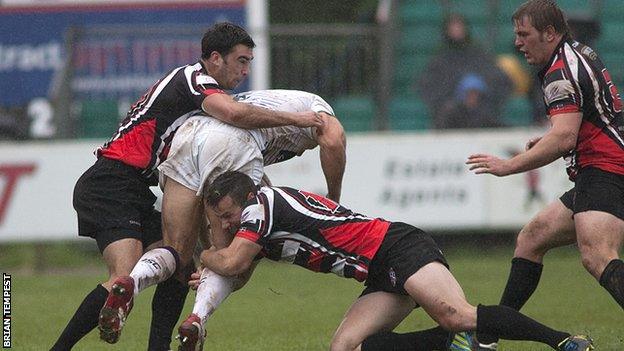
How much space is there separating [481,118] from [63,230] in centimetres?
468

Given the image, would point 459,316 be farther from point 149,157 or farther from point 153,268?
point 149,157

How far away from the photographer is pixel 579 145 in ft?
25.2

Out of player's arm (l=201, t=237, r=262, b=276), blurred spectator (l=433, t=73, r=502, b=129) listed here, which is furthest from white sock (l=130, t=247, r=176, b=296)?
blurred spectator (l=433, t=73, r=502, b=129)

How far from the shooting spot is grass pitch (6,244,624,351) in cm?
878

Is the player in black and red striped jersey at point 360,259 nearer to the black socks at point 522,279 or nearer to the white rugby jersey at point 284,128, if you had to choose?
the white rugby jersey at point 284,128

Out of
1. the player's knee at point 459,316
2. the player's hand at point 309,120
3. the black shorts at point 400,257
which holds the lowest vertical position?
the player's knee at point 459,316

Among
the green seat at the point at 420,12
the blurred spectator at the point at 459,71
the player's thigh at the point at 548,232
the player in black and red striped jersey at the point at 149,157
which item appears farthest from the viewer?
the green seat at the point at 420,12

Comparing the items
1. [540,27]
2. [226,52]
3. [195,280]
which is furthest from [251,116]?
[540,27]

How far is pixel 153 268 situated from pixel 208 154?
2.34ft

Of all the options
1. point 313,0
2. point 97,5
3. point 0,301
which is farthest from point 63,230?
point 313,0

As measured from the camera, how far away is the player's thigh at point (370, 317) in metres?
7.17

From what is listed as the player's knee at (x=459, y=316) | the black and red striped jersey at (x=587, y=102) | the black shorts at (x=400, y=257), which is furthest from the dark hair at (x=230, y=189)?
the black and red striped jersey at (x=587, y=102)

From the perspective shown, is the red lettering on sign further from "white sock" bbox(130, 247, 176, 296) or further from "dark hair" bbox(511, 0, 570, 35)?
"dark hair" bbox(511, 0, 570, 35)

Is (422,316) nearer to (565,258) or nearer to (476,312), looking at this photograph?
(476,312)
